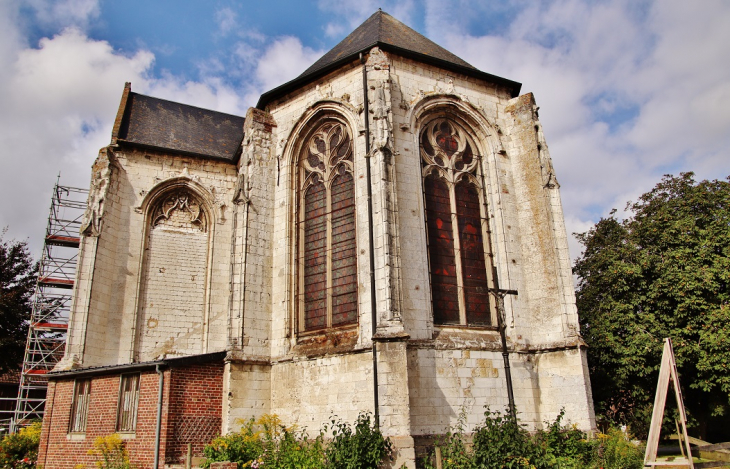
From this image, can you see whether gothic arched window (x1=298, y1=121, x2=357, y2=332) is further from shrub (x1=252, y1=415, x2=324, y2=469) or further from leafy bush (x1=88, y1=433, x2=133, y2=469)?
leafy bush (x1=88, y1=433, x2=133, y2=469)

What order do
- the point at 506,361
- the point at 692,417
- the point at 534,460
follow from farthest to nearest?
the point at 692,417 < the point at 506,361 < the point at 534,460

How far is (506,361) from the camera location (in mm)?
10383

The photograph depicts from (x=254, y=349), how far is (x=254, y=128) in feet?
17.2

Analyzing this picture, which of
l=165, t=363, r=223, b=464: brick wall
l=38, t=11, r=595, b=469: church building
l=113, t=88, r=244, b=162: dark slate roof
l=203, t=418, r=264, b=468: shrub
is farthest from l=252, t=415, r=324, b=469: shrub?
l=113, t=88, r=244, b=162: dark slate roof

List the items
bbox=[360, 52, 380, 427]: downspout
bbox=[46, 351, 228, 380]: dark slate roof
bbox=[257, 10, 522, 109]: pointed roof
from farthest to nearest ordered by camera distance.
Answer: bbox=[257, 10, 522, 109]: pointed roof < bbox=[46, 351, 228, 380]: dark slate roof < bbox=[360, 52, 380, 427]: downspout

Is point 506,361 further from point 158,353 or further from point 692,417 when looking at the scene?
point 158,353

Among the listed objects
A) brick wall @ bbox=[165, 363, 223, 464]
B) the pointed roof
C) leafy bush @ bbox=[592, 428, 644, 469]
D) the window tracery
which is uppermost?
the pointed roof

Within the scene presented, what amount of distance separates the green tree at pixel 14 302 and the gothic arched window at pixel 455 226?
53.2 ft

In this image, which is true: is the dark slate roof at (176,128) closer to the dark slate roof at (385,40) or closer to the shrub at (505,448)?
the dark slate roof at (385,40)

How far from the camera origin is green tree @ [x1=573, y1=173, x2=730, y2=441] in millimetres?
13164

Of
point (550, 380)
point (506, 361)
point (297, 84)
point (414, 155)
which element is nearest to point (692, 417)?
point (550, 380)

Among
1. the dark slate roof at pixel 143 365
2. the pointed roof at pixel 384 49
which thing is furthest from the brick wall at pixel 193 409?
the pointed roof at pixel 384 49

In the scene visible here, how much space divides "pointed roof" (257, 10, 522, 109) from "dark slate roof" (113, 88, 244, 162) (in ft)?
11.7

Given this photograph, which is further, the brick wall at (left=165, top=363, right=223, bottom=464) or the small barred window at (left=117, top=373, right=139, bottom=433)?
the small barred window at (left=117, top=373, right=139, bottom=433)
